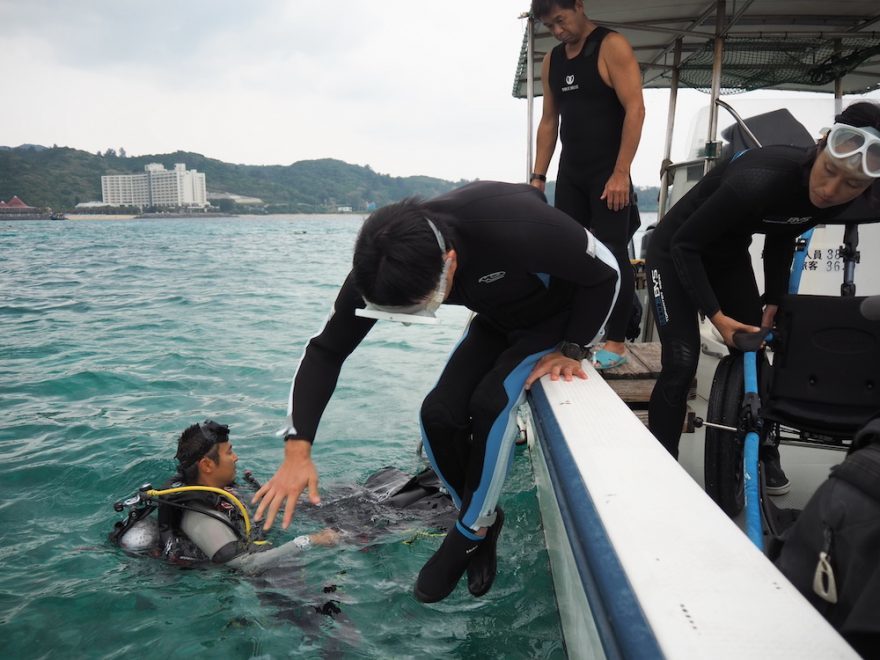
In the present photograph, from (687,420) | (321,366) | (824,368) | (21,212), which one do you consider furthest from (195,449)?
(21,212)

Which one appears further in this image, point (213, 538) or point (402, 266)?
point (213, 538)

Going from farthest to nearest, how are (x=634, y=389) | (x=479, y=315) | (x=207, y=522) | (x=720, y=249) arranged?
(x=634, y=389)
(x=207, y=522)
(x=720, y=249)
(x=479, y=315)

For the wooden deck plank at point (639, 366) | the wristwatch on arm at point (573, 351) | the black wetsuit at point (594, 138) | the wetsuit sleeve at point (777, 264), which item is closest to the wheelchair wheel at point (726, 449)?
the wetsuit sleeve at point (777, 264)

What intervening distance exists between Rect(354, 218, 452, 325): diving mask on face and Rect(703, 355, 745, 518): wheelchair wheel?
135 centimetres

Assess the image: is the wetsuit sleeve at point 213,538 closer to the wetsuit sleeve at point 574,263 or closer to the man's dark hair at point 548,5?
the wetsuit sleeve at point 574,263

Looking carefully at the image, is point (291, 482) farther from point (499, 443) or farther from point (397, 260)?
point (397, 260)

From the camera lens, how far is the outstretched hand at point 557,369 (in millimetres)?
2281

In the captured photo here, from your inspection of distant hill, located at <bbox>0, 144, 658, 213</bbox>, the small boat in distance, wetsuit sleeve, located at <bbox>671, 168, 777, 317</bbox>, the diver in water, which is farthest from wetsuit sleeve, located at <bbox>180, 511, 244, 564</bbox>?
the small boat in distance

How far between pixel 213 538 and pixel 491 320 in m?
1.92

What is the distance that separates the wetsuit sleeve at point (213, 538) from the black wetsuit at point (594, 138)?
232 centimetres

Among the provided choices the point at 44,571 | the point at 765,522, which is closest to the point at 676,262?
the point at 765,522

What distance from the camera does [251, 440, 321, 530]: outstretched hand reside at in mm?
2006

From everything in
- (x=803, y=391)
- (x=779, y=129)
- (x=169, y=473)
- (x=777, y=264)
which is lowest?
(x=169, y=473)

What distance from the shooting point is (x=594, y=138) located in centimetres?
350
